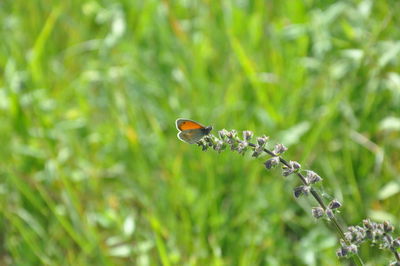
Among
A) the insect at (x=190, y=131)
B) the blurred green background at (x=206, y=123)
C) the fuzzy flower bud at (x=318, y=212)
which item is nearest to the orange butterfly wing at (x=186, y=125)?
the insect at (x=190, y=131)

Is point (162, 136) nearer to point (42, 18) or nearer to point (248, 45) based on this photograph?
point (248, 45)

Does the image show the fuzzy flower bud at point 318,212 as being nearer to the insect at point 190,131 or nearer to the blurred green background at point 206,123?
the insect at point 190,131

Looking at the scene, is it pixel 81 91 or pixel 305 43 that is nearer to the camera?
pixel 305 43

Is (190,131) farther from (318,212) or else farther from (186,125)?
(318,212)

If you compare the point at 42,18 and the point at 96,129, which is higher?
the point at 42,18

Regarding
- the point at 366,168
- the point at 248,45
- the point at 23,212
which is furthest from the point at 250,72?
the point at 23,212

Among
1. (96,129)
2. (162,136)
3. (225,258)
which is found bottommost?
(225,258)

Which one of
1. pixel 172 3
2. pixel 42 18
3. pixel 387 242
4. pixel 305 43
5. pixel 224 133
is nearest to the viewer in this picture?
pixel 387 242
